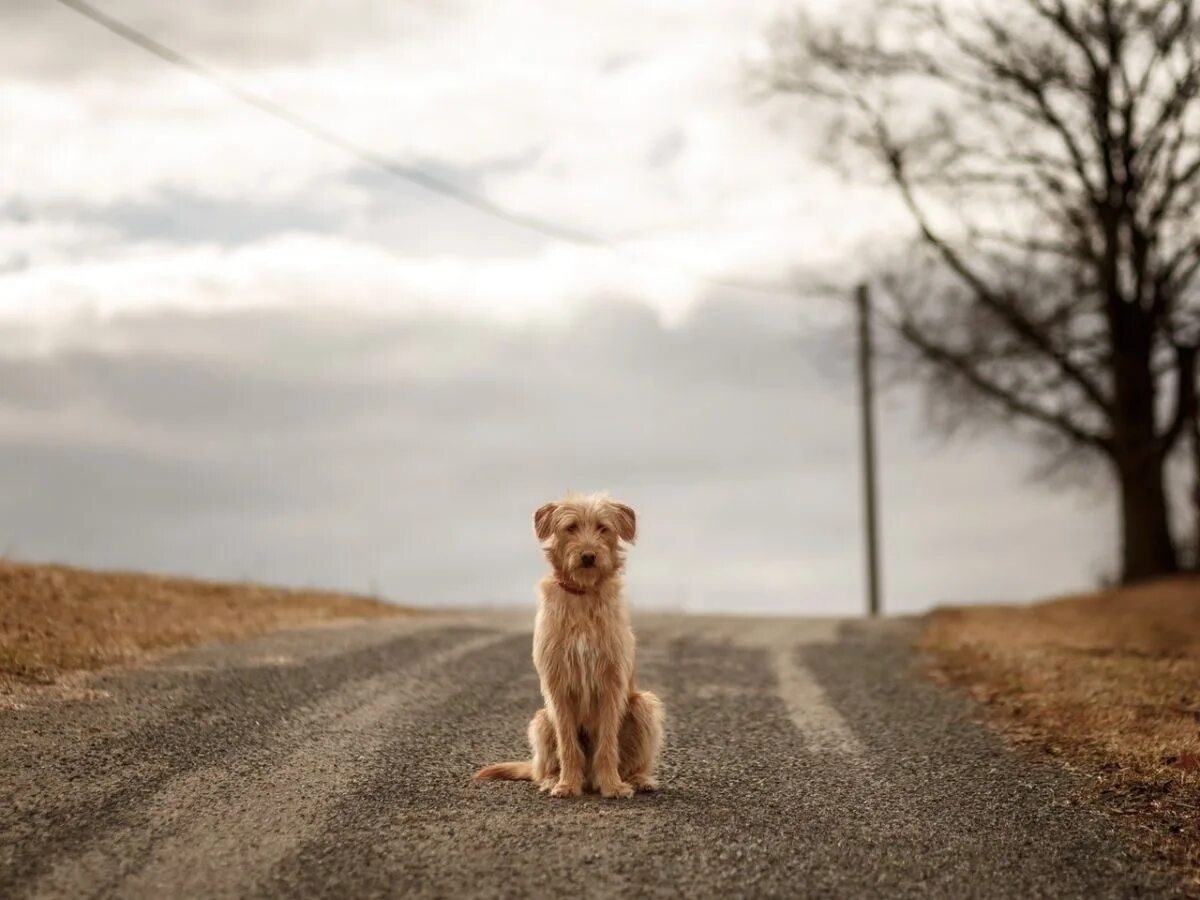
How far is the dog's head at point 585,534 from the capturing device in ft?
23.9

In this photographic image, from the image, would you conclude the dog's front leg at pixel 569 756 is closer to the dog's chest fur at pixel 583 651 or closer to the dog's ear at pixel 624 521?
the dog's chest fur at pixel 583 651

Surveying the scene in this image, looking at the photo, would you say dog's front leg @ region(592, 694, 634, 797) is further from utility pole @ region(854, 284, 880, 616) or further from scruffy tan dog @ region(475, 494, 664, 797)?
utility pole @ region(854, 284, 880, 616)

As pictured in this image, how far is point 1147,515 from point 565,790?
72.0 feet

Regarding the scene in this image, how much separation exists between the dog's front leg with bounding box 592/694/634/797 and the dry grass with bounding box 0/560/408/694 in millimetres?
5517

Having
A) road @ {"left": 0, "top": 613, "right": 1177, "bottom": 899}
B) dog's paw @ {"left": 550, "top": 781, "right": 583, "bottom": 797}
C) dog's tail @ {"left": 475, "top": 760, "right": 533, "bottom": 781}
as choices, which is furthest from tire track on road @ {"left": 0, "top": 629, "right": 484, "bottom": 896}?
dog's paw @ {"left": 550, "top": 781, "right": 583, "bottom": 797}

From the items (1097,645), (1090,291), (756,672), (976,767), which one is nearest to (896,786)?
(976,767)

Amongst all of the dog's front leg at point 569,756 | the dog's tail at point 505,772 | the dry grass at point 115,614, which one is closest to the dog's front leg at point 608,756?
the dog's front leg at point 569,756

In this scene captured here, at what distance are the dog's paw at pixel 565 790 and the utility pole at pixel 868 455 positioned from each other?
67.9 feet

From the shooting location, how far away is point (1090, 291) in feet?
82.6

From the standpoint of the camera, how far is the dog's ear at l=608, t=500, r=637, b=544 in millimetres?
7391

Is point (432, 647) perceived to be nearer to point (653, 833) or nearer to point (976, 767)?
point (976, 767)

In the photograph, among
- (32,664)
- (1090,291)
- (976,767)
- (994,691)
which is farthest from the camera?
(1090,291)

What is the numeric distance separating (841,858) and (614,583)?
1.94 meters

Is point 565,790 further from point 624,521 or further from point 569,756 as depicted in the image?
point 624,521
